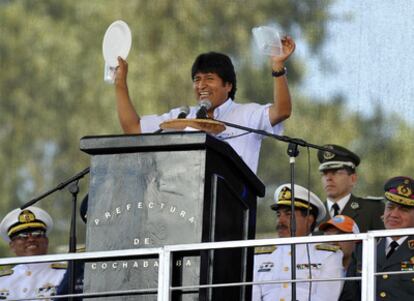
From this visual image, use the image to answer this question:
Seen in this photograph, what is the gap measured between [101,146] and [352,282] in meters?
1.83

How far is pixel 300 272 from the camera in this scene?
762cm

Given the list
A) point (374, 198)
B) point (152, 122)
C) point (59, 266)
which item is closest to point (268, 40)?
point (152, 122)

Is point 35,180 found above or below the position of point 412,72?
below

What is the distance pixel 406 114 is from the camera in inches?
381

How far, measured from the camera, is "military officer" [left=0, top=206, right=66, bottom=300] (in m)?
7.82

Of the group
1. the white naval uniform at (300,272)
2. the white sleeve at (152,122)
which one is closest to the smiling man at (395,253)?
the white naval uniform at (300,272)

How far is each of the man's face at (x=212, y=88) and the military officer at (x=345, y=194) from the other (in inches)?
43.5

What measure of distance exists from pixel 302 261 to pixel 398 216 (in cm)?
55

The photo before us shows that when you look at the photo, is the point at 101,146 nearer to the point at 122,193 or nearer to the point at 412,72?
the point at 122,193

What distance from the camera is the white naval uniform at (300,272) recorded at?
726 cm

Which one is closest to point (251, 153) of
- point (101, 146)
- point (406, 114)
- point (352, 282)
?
point (352, 282)

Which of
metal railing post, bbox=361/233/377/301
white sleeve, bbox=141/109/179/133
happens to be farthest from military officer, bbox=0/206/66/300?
metal railing post, bbox=361/233/377/301

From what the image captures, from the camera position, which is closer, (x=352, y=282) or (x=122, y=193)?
(x=122, y=193)

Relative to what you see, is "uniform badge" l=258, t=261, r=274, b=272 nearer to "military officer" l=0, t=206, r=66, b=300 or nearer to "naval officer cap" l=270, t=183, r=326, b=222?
"naval officer cap" l=270, t=183, r=326, b=222
